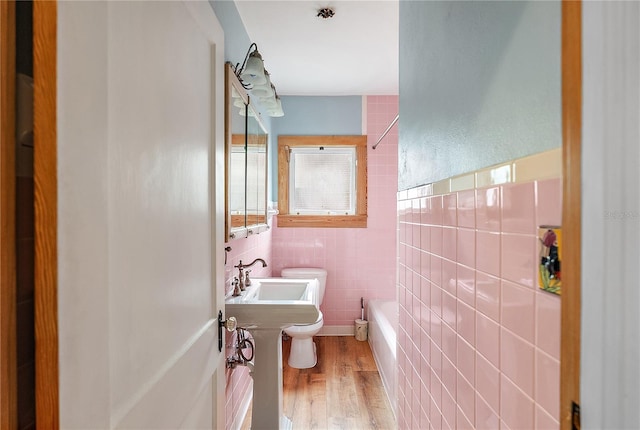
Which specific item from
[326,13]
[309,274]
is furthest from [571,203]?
[309,274]

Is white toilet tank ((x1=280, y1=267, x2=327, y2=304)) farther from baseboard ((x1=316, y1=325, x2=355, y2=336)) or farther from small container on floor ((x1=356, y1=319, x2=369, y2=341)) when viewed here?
small container on floor ((x1=356, y1=319, x2=369, y2=341))

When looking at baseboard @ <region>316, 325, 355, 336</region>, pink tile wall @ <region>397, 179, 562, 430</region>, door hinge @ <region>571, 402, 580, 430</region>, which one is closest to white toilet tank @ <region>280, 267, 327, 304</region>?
baseboard @ <region>316, 325, 355, 336</region>

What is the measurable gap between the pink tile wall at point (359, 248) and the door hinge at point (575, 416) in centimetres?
304

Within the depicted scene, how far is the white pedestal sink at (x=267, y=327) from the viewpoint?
5.68ft

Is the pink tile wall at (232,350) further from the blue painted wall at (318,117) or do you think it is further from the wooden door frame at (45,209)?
the wooden door frame at (45,209)

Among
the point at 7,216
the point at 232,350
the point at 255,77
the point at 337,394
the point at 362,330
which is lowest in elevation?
the point at 337,394

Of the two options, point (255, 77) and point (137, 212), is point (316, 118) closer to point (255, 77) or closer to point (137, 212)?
point (255, 77)

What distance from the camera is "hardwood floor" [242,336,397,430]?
2.17m

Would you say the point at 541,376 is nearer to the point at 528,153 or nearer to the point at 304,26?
the point at 528,153

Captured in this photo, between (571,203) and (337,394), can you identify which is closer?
(571,203)

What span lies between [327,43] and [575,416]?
246 centimetres

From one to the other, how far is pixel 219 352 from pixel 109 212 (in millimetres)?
806

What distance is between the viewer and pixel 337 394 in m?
2.47

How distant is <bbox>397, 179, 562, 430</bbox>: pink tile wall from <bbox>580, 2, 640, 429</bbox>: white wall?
0.11 m
